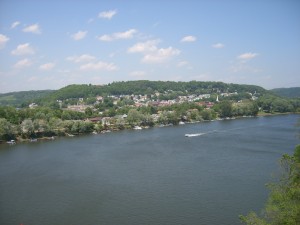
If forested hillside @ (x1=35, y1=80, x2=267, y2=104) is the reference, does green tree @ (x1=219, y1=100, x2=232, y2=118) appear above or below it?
below

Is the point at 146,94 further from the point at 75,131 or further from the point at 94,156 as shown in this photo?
the point at 94,156

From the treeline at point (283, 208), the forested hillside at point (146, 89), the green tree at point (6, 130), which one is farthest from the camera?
the forested hillside at point (146, 89)

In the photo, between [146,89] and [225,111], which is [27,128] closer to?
[225,111]

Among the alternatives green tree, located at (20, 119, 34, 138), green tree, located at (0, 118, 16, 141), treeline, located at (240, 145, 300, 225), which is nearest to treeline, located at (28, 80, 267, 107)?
green tree, located at (20, 119, 34, 138)

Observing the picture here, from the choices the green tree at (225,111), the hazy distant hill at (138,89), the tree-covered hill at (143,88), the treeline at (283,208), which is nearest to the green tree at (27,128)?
the treeline at (283,208)

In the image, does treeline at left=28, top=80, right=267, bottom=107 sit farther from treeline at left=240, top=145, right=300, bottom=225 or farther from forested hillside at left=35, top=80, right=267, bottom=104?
treeline at left=240, top=145, right=300, bottom=225

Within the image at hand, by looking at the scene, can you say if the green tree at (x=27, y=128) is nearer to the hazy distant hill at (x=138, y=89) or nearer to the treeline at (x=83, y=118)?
the treeline at (x=83, y=118)

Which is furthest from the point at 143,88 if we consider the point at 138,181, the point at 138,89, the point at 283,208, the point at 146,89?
the point at 283,208

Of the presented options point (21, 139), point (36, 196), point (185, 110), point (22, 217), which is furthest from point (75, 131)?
point (22, 217)
